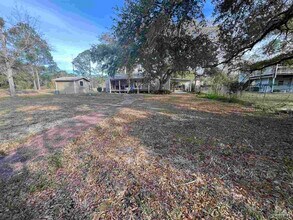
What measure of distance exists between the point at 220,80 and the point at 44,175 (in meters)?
14.7

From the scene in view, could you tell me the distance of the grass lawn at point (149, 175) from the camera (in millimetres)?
1744

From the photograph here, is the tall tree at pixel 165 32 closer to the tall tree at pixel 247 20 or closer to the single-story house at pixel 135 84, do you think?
the tall tree at pixel 247 20

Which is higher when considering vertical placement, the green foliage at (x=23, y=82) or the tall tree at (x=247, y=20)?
the tall tree at (x=247, y=20)

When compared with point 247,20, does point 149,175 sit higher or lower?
lower

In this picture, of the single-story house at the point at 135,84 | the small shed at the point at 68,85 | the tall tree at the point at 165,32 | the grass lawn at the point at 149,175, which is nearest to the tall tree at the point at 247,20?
the tall tree at the point at 165,32

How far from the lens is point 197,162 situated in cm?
270

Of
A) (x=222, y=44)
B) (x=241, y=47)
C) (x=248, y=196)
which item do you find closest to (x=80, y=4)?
(x=222, y=44)

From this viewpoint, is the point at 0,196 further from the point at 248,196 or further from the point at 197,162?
the point at 248,196

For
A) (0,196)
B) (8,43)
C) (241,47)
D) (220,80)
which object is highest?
(8,43)

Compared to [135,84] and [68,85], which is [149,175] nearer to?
[135,84]

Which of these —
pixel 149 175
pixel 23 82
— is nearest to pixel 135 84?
pixel 149 175

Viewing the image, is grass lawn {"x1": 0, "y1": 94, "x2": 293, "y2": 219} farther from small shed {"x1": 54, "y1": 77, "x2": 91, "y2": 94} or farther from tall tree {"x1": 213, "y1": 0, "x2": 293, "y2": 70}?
small shed {"x1": 54, "y1": 77, "x2": 91, "y2": 94}

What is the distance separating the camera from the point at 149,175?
237cm

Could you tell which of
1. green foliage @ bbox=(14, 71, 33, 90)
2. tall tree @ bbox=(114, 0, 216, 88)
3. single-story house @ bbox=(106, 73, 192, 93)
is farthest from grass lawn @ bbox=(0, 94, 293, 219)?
green foliage @ bbox=(14, 71, 33, 90)
